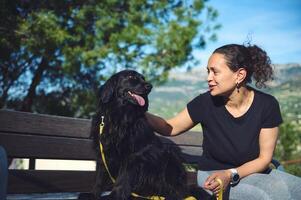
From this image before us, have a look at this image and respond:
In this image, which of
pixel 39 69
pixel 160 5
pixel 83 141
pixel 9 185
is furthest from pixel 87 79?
pixel 9 185

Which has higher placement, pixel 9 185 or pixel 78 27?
pixel 78 27

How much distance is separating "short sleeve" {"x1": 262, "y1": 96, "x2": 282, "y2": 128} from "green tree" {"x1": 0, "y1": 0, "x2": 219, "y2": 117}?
700cm

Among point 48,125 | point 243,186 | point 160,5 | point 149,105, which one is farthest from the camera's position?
point 160,5

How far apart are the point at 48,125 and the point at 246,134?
166 cm

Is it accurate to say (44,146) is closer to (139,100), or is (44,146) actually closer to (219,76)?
(139,100)

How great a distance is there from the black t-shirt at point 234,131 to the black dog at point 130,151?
0.33 metres

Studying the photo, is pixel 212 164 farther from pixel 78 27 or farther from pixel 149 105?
pixel 78 27

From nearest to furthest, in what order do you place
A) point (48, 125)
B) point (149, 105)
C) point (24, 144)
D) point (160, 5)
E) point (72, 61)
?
point (24, 144) → point (48, 125) → point (149, 105) → point (72, 61) → point (160, 5)

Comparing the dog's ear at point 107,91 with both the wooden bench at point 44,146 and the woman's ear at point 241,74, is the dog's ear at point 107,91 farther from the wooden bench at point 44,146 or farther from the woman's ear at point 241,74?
the woman's ear at point 241,74

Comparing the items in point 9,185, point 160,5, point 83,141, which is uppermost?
point 160,5

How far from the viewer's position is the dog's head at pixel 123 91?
3.67 meters

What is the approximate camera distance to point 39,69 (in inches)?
470

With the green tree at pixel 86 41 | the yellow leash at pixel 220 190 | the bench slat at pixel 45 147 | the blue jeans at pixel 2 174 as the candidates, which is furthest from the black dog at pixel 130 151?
the green tree at pixel 86 41

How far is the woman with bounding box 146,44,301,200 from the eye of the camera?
125 inches
